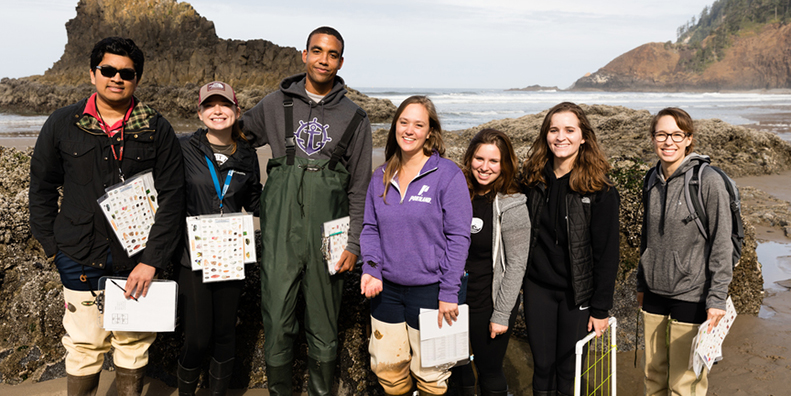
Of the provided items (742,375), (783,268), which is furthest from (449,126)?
(742,375)

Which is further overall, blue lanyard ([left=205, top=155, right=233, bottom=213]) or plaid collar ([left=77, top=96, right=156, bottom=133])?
blue lanyard ([left=205, top=155, right=233, bottom=213])

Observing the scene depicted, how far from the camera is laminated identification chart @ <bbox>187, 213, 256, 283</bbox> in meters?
2.80

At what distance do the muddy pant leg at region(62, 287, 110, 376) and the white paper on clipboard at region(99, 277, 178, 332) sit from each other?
12 centimetres

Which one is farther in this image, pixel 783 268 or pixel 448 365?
pixel 783 268

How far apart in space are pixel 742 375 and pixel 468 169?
2827 mm

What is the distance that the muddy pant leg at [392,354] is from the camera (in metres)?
2.65

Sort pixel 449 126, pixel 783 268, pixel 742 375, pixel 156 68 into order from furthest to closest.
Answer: pixel 156 68 < pixel 449 126 < pixel 783 268 < pixel 742 375

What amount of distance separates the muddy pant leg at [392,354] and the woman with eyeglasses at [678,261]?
1464 mm

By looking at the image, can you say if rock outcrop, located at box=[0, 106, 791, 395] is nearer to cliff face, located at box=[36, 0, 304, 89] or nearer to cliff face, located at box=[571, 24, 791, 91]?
cliff face, located at box=[36, 0, 304, 89]

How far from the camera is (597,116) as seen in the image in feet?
45.8

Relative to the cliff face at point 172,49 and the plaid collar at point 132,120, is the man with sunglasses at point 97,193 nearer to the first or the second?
the plaid collar at point 132,120

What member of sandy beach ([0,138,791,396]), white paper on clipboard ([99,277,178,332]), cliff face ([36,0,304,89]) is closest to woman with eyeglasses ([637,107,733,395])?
sandy beach ([0,138,791,396])

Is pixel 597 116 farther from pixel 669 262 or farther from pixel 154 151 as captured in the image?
pixel 154 151

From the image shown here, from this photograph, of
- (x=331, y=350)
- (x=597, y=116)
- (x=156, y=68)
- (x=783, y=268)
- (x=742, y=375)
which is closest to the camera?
(x=331, y=350)
